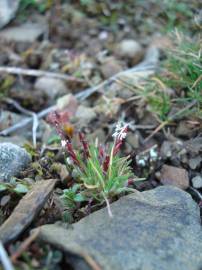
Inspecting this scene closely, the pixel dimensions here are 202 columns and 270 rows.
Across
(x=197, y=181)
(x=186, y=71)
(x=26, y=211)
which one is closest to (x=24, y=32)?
(x=186, y=71)

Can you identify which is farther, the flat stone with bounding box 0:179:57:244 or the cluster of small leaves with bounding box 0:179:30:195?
the cluster of small leaves with bounding box 0:179:30:195

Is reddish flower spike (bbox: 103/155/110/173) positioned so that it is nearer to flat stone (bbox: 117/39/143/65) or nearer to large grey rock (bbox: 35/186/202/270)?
large grey rock (bbox: 35/186/202/270)

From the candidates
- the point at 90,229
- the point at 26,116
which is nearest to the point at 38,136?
the point at 26,116

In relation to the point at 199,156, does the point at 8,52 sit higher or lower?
higher

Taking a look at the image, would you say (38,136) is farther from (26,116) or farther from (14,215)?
(14,215)

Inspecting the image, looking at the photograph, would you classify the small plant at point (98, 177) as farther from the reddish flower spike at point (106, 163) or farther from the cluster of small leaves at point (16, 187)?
the cluster of small leaves at point (16, 187)

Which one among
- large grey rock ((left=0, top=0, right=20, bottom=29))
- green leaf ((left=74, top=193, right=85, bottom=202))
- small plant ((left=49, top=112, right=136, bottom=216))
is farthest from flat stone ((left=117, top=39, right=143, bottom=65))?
green leaf ((left=74, top=193, right=85, bottom=202))
